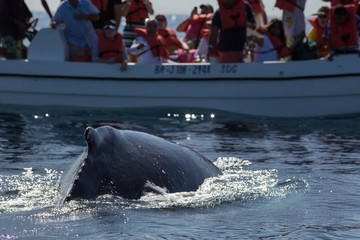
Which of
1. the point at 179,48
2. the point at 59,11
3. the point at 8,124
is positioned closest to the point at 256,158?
the point at 8,124

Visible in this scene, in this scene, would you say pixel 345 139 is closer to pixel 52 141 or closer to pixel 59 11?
pixel 52 141

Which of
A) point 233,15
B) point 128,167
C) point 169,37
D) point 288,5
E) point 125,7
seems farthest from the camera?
point 169,37

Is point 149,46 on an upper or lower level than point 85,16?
lower

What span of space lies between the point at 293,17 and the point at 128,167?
9824mm

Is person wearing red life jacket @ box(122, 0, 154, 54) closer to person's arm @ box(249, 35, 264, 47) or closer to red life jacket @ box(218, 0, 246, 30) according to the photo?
person's arm @ box(249, 35, 264, 47)

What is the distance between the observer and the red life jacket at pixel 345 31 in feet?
43.9

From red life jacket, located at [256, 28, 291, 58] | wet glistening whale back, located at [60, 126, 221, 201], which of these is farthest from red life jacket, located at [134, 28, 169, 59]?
wet glistening whale back, located at [60, 126, 221, 201]

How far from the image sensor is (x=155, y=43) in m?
14.4

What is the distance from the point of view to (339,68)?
13547 millimetres

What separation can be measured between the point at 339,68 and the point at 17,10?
254 inches

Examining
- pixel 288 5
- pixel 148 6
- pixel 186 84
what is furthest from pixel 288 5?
pixel 148 6

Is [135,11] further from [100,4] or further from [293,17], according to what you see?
[293,17]

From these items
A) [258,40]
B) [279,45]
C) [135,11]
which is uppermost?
[135,11]

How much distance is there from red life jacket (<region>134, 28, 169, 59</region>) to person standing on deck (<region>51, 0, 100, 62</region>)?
3.11ft
